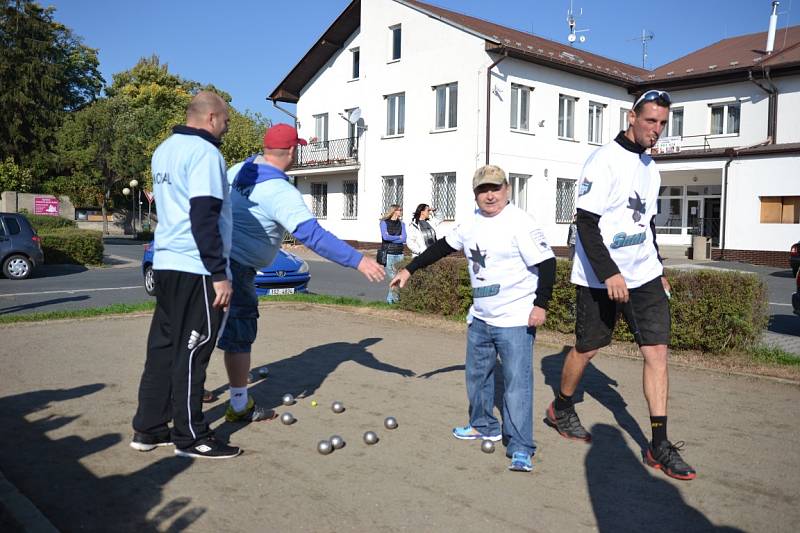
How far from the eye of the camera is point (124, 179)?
55.0 metres

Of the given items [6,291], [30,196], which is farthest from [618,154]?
[30,196]

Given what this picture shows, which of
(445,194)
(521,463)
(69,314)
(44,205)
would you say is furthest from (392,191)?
(521,463)

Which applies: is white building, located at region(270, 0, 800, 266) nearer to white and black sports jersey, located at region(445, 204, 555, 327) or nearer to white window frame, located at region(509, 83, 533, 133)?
white window frame, located at region(509, 83, 533, 133)

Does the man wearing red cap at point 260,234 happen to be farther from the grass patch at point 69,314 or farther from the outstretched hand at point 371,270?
the grass patch at point 69,314

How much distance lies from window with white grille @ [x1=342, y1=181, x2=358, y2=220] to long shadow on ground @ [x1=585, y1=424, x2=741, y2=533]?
30990 mm

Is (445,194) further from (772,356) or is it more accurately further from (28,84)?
(28,84)

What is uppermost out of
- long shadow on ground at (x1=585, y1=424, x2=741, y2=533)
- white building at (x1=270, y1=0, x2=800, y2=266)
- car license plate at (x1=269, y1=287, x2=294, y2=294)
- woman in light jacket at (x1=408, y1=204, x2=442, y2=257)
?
white building at (x1=270, y1=0, x2=800, y2=266)

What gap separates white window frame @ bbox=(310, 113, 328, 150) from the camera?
3662 centimetres

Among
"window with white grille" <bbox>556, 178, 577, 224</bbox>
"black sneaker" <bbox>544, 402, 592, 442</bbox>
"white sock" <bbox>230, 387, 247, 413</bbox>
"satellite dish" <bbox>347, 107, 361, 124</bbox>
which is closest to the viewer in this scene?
"black sneaker" <bbox>544, 402, 592, 442</bbox>

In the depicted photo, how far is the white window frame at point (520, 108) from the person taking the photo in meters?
29.0

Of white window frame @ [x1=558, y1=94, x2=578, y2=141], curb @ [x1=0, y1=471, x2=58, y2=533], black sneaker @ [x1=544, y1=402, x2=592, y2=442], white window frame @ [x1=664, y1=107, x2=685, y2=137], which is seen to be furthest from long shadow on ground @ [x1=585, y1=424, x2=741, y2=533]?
white window frame @ [x1=664, y1=107, x2=685, y2=137]

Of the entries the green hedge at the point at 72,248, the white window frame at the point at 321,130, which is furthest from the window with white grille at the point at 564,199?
the green hedge at the point at 72,248

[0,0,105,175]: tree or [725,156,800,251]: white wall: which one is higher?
[0,0,105,175]: tree

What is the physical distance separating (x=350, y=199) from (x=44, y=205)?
22.0 meters
